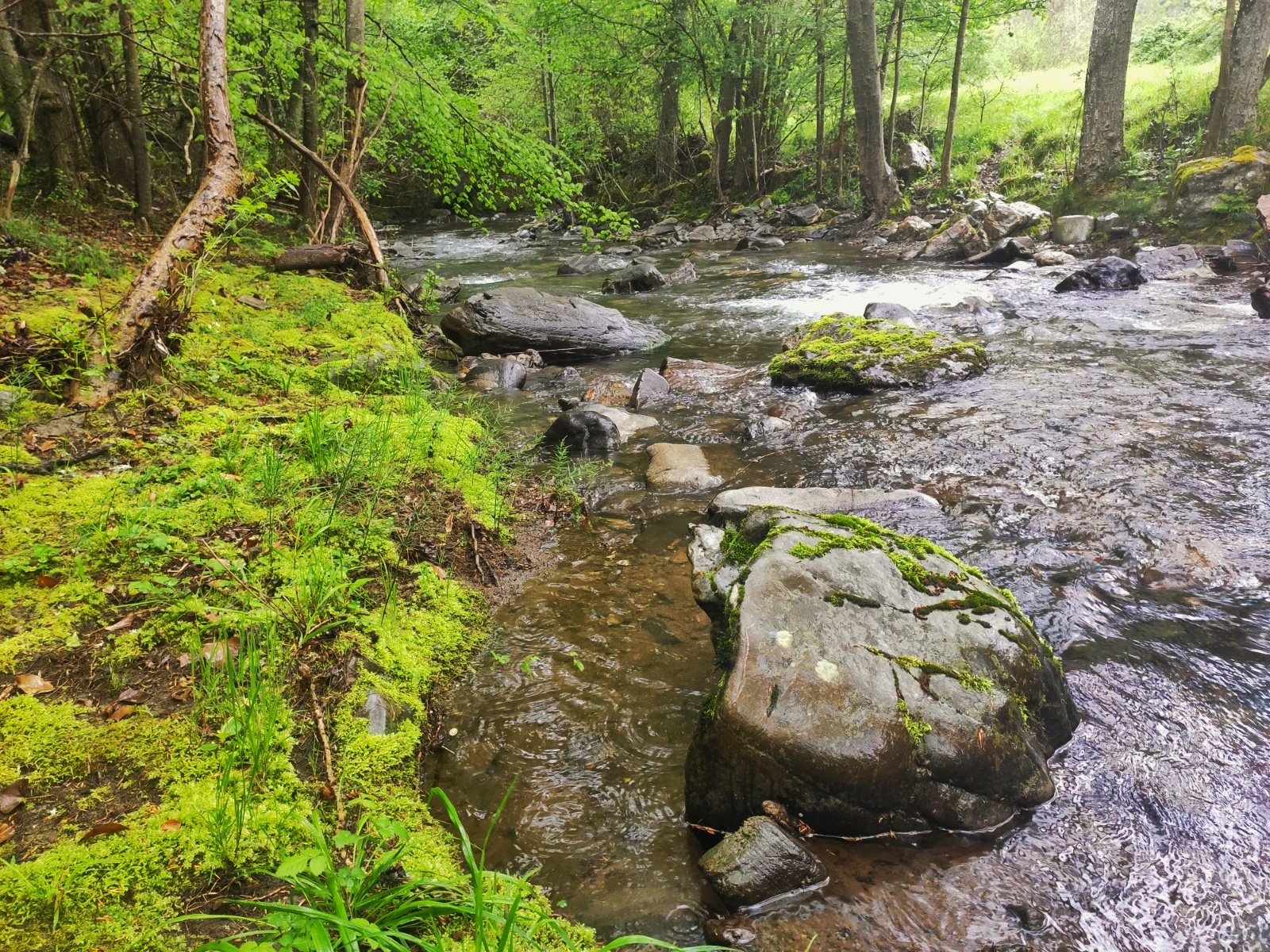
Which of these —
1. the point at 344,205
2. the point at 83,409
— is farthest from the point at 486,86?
the point at 83,409

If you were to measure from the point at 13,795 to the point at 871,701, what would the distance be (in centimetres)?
274

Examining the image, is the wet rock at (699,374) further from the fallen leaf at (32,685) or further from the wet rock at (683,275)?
the fallen leaf at (32,685)

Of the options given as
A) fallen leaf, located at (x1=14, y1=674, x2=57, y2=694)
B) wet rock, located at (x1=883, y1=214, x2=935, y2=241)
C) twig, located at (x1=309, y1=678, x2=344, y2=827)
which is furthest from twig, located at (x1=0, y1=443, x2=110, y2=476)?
wet rock, located at (x1=883, y1=214, x2=935, y2=241)

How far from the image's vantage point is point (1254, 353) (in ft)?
22.9

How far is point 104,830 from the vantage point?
72.9 inches

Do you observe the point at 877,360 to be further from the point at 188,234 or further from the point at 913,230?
the point at 913,230

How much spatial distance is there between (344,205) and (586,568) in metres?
8.77

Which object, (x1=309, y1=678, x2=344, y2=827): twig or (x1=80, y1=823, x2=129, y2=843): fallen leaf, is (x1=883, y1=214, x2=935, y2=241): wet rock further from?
(x1=80, y1=823, x2=129, y2=843): fallen leaf

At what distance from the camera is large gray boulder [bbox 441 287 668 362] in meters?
9.39

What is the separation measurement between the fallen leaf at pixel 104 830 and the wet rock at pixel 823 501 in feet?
10.6

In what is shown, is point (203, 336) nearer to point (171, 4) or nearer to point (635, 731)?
point (171, 4)

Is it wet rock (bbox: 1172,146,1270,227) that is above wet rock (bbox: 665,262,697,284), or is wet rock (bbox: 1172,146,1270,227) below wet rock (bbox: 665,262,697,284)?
above

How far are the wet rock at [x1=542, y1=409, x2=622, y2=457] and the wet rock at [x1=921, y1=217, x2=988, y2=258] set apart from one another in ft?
36.3

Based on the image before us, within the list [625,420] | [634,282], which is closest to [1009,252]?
[634,282]
